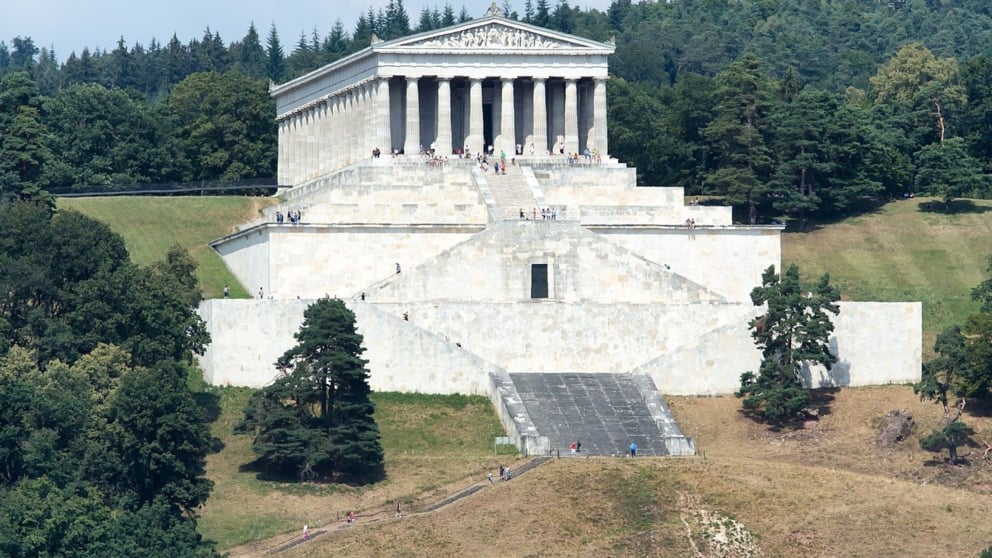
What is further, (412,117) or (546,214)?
(412,117)

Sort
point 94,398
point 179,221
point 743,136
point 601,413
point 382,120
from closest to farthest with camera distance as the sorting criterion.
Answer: point 94,398
point 601,413
point 382,120
point 179,221
point 743,136

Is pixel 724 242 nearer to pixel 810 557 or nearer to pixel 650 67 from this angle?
pixel 810 557

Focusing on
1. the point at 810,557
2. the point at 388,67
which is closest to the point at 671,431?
the point at 810,557

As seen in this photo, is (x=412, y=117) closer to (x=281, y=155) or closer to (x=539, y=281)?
(x=539, y=281)

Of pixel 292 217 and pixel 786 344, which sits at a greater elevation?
pixel 292 217

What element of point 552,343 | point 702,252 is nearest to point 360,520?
point 552,343

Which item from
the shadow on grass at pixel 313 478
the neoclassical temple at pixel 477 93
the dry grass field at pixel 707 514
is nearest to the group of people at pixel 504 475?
the dry grass field at pixel 707 514

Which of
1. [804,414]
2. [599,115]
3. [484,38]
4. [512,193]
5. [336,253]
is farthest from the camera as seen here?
[599,115]

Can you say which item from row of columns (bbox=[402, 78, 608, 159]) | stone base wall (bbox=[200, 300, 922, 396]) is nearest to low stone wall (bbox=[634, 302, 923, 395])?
stone base wall (bbox=[200, 300, 922, 396])

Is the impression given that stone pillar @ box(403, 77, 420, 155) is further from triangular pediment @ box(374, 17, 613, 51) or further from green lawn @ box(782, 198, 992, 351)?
green lawn @ box(782, 198, 992, 351)
